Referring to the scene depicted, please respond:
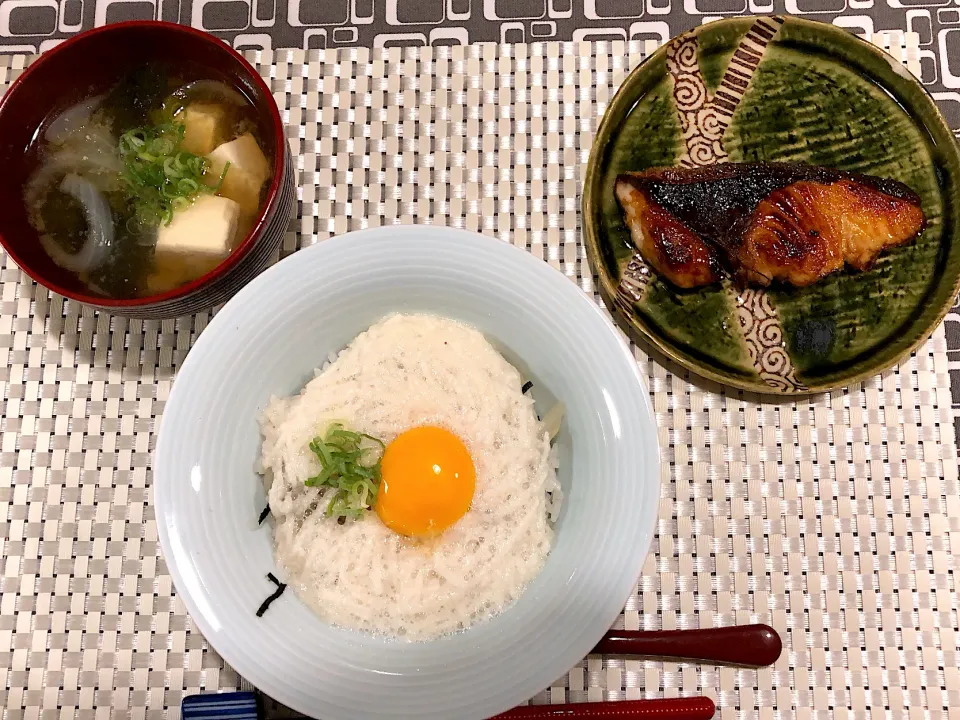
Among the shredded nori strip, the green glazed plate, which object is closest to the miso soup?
the shredded nori strip

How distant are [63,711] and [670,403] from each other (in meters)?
2.32

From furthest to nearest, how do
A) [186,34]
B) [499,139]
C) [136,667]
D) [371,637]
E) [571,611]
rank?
1. [499,139]
2. [136,667]
3. [186,34]
4. [371,637]
5. [571,611]

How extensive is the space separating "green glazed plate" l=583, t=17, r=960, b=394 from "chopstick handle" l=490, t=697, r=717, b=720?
1.07 m

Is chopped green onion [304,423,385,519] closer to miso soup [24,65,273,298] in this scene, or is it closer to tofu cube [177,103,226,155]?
miso soup [24,65,273,298]

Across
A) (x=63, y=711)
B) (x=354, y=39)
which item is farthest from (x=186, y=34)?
(x=63, y=711)

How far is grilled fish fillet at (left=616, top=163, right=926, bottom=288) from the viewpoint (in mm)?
2391

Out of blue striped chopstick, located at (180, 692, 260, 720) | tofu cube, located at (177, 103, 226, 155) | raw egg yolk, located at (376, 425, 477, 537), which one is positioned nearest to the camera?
raw egg yolk, located at (376, 425, 477, 537)

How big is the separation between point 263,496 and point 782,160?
215 centimetres

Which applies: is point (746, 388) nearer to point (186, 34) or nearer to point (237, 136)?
point (237, 136)

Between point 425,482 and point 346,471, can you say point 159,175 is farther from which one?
point 425,482

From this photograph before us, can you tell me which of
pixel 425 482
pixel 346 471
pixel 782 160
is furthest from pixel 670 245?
pixel 346 471

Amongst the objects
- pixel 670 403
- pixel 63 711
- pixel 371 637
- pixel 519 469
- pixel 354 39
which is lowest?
pixel 63 711

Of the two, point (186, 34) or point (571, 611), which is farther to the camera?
point (186, 34)

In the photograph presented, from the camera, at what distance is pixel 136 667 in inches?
93.4
